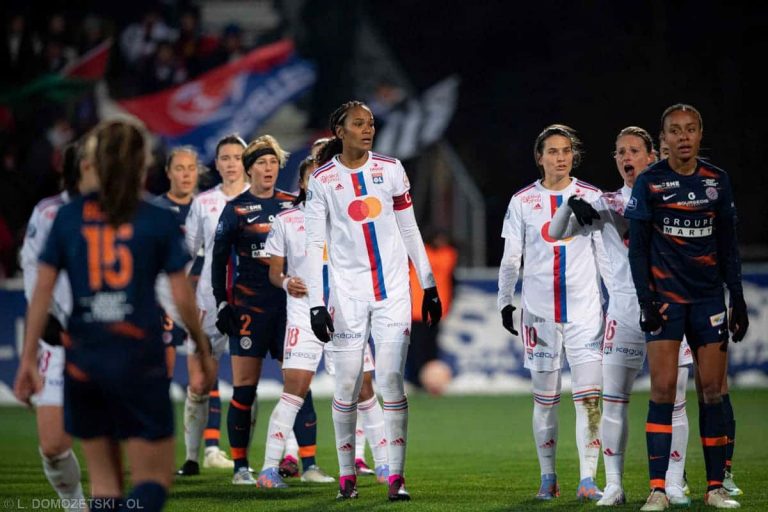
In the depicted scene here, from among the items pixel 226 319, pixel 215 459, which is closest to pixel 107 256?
pixel 226 319

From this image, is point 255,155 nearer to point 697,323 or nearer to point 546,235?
point 546,235

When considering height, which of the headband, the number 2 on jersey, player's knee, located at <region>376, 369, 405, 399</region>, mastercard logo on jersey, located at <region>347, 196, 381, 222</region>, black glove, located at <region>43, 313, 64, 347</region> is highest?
the headband

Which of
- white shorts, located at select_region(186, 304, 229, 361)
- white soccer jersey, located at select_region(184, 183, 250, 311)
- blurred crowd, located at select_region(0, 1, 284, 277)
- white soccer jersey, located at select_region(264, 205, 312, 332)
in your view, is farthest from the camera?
blurred crowd, located at select_region(0, 1, 284, 277)

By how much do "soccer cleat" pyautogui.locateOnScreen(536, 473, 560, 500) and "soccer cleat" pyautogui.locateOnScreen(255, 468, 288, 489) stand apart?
6.42 ft

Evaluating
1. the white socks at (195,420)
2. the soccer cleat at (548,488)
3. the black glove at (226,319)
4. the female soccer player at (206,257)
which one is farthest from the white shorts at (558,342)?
the white socks at (195,420)

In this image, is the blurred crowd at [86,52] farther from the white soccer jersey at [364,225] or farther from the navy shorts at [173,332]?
the white soccer jersey at [364,225]

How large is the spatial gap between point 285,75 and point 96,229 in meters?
17.2

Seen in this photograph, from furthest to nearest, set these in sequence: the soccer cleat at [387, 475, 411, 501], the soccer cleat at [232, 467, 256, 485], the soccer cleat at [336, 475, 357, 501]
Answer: the soccer cleat at [232, 467, 256, 485]
the soccer cleat at [336, 475, 357, 501]
the soccer cleat at [387, 475, 411, 501]

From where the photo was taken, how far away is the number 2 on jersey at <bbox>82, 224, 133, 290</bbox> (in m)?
5.43

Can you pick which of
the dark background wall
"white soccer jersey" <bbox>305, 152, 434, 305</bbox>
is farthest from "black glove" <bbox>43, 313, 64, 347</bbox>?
the dark background wall

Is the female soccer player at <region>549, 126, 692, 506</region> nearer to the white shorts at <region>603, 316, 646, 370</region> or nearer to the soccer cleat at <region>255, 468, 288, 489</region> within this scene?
the white shorts at <region>603, 316, 646, 370</region>

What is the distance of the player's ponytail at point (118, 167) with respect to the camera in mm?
5438

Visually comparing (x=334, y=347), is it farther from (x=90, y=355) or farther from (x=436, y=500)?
(x=90, y=355)

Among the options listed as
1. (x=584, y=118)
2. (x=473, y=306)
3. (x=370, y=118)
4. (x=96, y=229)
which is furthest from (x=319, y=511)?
(x=584, y=118)
